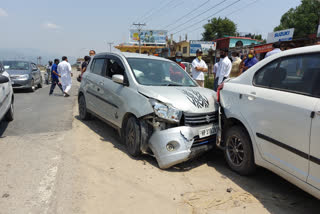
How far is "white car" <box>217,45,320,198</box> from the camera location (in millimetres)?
2389

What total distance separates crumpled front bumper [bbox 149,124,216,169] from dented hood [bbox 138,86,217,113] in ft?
1.03

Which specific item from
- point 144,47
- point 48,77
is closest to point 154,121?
point 48,77

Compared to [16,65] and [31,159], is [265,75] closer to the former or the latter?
[31,159]

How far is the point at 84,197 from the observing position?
2.76 m

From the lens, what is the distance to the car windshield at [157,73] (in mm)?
4238

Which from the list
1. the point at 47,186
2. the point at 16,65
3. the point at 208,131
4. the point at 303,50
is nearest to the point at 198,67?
the point at 208,131

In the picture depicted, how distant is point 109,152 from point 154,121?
1.17 metres

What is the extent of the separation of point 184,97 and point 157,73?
40.5 inches

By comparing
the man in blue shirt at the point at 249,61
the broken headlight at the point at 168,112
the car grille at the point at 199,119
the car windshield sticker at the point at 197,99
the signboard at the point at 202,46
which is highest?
the signboard at the point at 202,46

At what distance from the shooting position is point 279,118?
106 inches

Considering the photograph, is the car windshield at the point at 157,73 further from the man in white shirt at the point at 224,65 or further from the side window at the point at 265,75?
the man in white shirt at the point at 224,65

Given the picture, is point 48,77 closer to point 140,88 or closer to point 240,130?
point 140,88

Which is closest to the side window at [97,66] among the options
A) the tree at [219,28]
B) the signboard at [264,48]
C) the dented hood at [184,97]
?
the dented hood at [184,97]

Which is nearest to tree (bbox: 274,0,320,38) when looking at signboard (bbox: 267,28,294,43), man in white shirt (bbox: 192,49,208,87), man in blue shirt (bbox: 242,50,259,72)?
signboard (bbox: 267,28,294,43)
